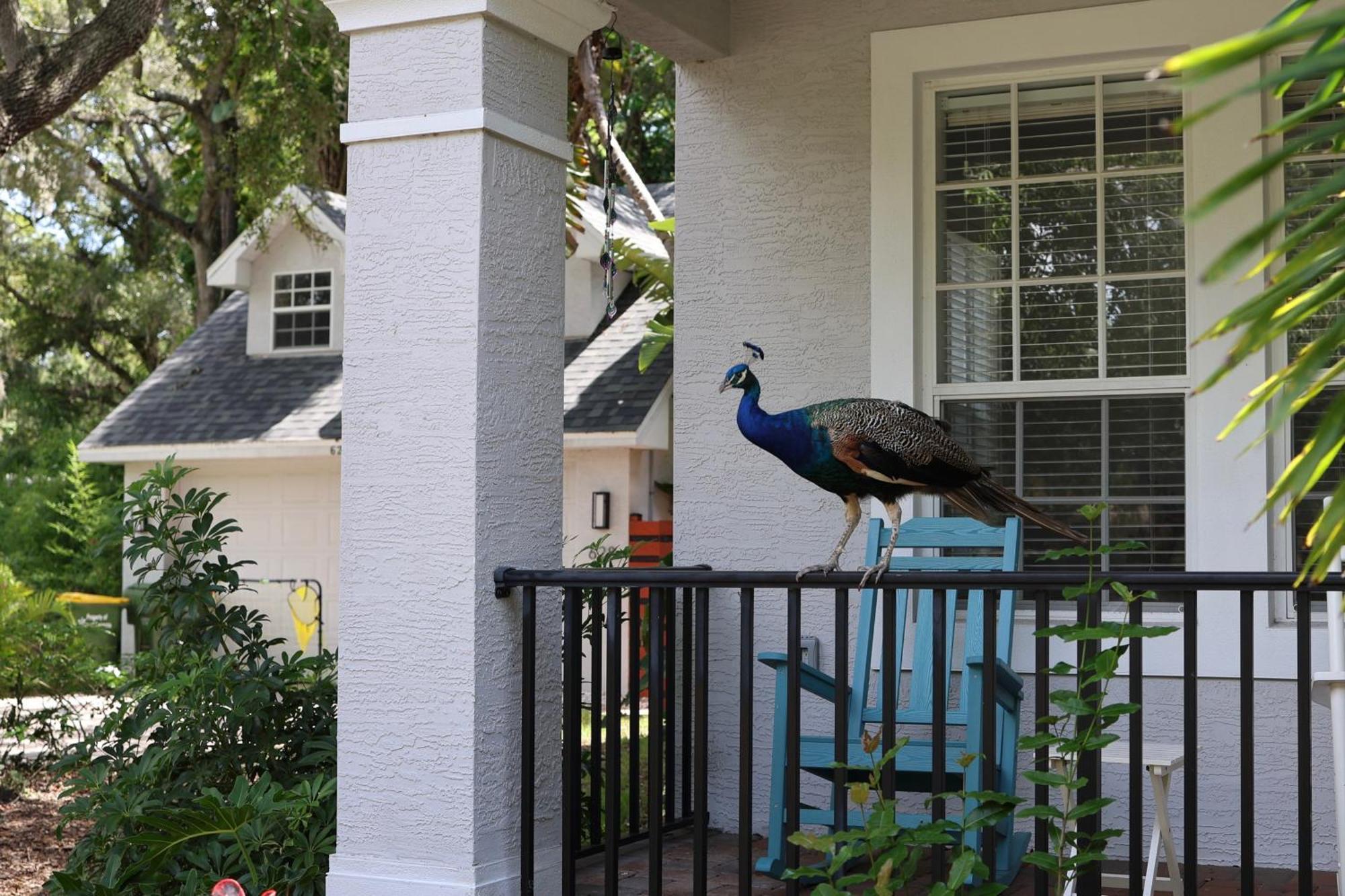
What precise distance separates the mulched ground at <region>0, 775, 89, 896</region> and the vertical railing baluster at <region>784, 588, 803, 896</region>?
328 centimetres

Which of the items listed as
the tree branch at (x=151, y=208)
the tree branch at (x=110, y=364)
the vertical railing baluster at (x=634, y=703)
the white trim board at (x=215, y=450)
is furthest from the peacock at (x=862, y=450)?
the tree branch at (x=110, y=364)

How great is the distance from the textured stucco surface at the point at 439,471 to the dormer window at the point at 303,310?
1192 centimetres

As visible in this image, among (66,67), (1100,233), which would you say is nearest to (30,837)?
(66,67)

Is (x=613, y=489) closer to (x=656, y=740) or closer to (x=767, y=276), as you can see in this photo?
(x=767, y=276)

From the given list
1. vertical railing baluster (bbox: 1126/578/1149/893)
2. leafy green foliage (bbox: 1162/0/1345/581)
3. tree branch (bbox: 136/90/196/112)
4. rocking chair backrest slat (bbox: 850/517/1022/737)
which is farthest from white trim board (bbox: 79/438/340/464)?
leafy green foliage (bbox: 1162/0/1345/581)

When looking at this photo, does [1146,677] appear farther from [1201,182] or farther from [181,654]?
[181,654]

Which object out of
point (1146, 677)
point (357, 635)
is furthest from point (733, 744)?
point (357, 635)

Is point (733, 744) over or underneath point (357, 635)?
underneath

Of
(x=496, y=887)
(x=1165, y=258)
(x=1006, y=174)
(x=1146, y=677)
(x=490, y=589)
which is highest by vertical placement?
(x=1006, y=174)

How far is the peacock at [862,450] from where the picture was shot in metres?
3.69

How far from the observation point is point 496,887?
3.85 m

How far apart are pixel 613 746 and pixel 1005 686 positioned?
105 centimetres

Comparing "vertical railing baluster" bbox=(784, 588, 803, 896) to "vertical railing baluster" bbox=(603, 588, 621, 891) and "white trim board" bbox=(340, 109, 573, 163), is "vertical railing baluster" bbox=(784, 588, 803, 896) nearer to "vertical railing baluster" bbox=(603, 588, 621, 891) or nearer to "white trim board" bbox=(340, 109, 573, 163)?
"vertical railing baluster" bbox=(603, 588, 621, 891)

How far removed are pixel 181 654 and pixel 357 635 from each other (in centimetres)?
138
